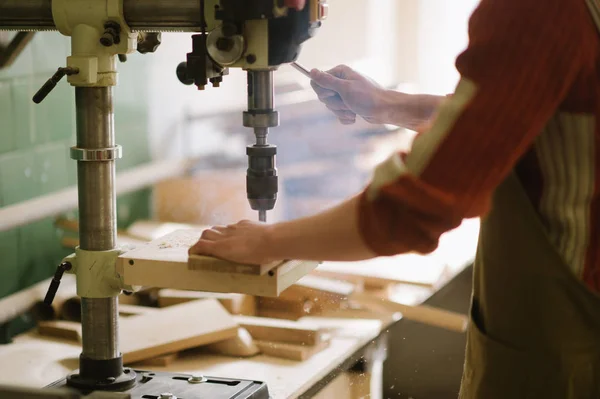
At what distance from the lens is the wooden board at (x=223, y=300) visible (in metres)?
1.83

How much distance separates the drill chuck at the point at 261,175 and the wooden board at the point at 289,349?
47 centimetres

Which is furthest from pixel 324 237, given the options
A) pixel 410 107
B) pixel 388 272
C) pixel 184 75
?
pixel 388 272

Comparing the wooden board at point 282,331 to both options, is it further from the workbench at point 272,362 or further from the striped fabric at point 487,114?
the striped fabric at point 487,114

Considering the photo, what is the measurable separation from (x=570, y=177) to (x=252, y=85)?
456 mm

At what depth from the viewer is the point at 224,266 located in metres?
1.09

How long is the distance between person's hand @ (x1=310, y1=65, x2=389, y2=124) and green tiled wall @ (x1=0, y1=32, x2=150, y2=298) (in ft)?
2.70

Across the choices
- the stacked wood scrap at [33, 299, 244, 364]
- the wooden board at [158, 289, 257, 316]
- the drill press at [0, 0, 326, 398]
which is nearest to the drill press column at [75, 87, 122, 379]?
the drill press at [0, 0, 326, 398]

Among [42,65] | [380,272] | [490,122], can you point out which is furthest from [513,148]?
[42,65]

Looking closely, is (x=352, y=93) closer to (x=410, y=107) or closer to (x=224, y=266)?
(x=410, y=107)

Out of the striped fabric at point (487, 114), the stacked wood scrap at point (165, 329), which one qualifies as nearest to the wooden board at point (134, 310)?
the stacked wood scrap at point (165, 329)

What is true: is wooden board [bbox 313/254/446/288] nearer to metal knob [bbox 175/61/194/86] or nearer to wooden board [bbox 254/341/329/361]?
wooden board [bbox 254/341/329/361]

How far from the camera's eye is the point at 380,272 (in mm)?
2045

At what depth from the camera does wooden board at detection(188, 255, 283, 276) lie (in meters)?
1.08

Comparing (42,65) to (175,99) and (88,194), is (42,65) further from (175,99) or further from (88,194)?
(88,194)
